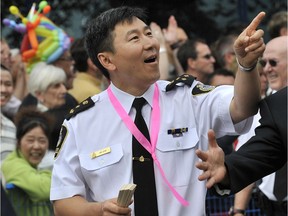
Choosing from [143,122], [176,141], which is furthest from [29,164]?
[176,141]

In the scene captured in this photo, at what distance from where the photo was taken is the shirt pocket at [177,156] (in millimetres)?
5152

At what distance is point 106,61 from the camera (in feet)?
18.2

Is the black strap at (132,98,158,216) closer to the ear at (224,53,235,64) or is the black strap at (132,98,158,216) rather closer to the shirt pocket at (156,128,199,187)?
the shirt pocket at (156,128,199,187)

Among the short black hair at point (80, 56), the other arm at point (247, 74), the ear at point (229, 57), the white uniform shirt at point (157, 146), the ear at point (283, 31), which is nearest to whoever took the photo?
the other arm at point (247, 74)

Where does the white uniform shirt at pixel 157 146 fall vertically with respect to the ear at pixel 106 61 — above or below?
below

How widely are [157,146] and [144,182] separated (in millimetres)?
219

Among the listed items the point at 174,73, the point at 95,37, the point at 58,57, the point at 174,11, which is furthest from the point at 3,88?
the point at 174,11

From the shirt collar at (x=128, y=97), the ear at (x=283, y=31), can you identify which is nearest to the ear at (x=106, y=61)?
the shirt collar at (x=128, y=97)

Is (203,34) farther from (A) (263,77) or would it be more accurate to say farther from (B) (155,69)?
(B) (155,69)

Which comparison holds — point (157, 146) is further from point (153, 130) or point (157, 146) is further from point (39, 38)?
point (39, 38)

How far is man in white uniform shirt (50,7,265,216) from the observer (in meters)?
5.15

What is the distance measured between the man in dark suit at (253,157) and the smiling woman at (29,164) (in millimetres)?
3527

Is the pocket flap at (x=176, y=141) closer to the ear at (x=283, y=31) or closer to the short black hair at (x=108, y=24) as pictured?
the short black hair at (x=108, y=24)

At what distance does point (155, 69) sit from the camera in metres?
5.25
